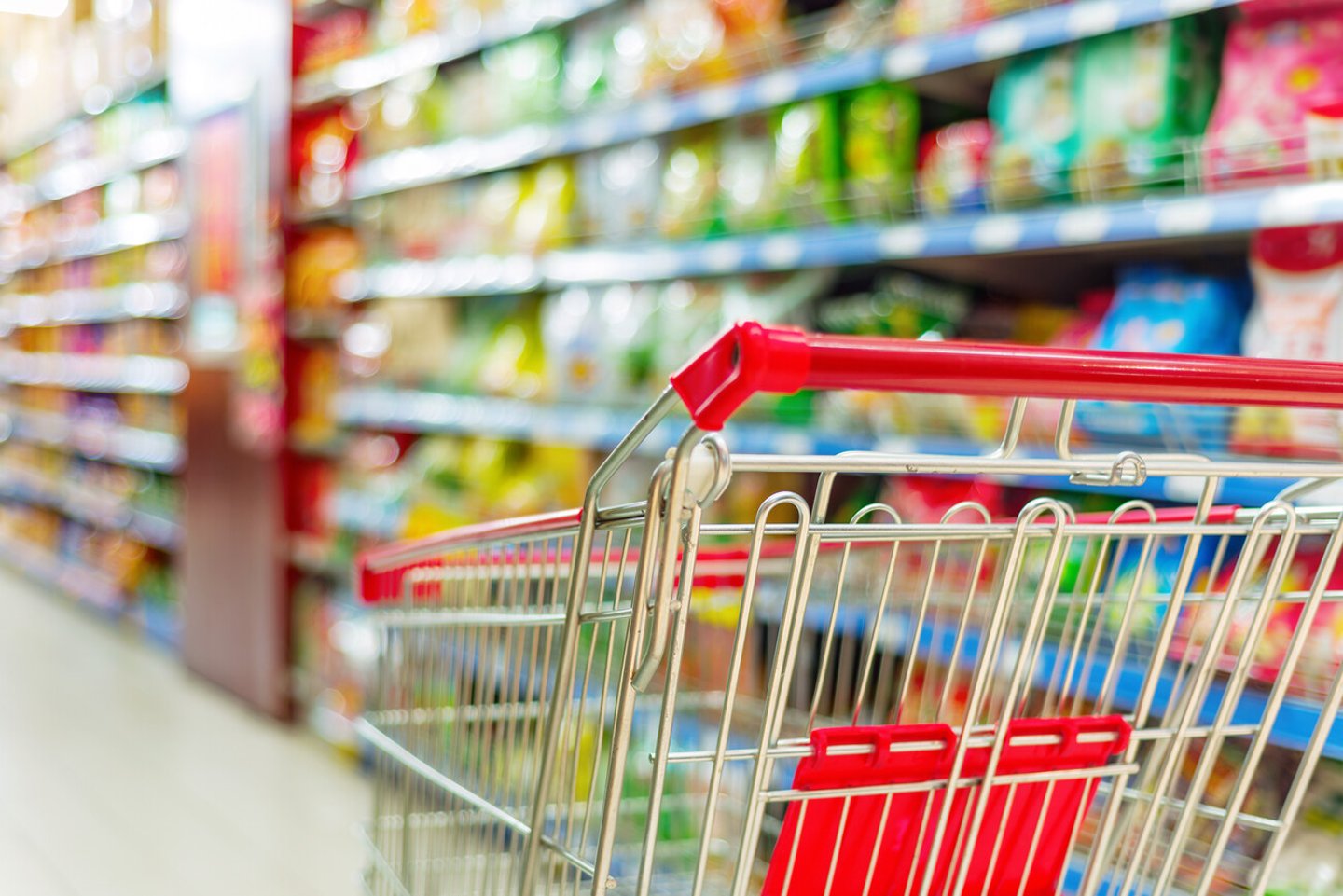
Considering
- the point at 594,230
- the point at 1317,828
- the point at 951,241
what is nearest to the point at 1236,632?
the point at 1317,828

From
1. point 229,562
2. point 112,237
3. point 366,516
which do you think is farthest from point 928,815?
point 112,237

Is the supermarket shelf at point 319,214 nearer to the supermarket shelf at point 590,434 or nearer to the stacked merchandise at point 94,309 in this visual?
the supermarket shelf at point 590,434

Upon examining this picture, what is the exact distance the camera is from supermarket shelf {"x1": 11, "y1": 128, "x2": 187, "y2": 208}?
564 cm

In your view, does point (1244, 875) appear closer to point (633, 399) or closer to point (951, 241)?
point (951, 241)

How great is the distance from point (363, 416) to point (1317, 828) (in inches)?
122

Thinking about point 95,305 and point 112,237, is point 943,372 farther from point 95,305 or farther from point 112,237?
point 95,305

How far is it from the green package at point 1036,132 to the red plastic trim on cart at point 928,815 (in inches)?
47.9

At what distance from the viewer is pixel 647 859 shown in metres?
0.99

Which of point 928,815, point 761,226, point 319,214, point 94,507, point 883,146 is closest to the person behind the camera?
point 928,815

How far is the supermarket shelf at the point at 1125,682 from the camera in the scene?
167 cm

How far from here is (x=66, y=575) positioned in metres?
6.94

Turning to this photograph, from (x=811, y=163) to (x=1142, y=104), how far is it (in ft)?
2.42

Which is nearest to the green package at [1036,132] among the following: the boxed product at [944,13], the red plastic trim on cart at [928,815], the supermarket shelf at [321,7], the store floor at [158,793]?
the boxed product at [944,13]

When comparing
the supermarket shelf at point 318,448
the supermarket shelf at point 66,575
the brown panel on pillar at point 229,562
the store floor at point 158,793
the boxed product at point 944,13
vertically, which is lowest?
the supermarket shelf at point 66,575
